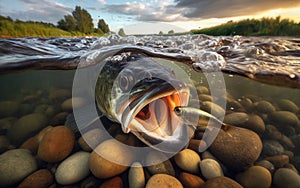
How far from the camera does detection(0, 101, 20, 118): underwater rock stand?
523 cm

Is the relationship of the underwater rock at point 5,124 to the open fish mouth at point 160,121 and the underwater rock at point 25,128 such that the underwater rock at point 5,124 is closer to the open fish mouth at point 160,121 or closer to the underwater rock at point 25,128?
the underwater rock at point 25,128

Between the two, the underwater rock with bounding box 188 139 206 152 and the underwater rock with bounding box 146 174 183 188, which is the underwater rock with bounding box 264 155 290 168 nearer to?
the underwater rock with bounding box 188 139 206 152

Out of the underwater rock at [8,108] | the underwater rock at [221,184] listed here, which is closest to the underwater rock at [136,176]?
the underwater rock at [221,184]

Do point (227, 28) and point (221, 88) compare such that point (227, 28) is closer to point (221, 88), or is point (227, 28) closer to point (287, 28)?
point (287, 28)

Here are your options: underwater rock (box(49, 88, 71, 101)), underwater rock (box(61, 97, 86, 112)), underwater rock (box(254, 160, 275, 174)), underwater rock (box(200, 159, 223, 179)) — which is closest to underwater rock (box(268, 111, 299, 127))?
underwater rock (box(254, 160, 275, 174))

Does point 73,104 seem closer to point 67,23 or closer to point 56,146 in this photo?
point 56,146

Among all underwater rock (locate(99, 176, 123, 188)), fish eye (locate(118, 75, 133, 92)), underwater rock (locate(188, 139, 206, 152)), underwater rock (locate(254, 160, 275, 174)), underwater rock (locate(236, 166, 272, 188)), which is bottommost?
underwater rock (locate(254, 160, 275, 174))

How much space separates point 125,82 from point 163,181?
1513 millimetres

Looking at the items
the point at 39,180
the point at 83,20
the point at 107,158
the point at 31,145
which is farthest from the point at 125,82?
the point at 83,20

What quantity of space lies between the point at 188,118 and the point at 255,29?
8.61 m

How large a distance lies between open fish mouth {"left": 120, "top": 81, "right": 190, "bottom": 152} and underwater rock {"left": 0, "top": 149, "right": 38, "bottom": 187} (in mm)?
1914

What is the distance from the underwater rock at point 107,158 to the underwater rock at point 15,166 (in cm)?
108

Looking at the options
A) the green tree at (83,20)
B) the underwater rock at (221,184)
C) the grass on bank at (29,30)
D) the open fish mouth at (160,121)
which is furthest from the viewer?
the green tree at (83,20)

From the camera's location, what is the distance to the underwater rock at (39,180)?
260 cm
